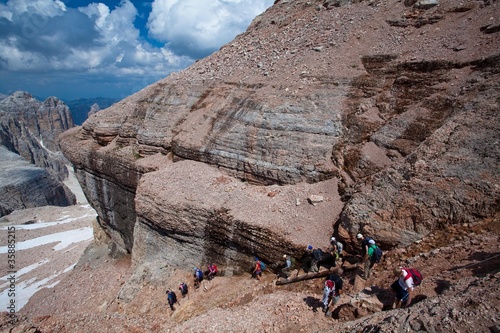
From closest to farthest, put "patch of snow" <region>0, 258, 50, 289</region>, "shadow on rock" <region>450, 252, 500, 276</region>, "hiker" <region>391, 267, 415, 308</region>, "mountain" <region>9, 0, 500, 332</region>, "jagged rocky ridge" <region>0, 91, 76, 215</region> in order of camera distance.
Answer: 1. "shadow on rock" <region>450, 252, 500, 276</region>
2. "hiker" <region>391, 267, 415, 308</region>
3. "mountain" <region>9, 0, 500, 332</region>
4. "patch of snow" <region>0, 258, 50, 289</region>
5. "jagged rocky ridge" <region>0, 91, 76, 215</region>

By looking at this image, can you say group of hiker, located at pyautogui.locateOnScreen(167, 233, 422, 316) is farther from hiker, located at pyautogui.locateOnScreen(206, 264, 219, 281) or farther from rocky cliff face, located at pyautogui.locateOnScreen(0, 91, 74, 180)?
rocky cliff face, located at pyautogui.locateOnScreen(0, 91, 74, 180)

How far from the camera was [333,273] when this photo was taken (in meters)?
11.6

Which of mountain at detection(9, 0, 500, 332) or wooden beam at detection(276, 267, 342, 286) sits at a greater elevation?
mountain at detection(9, 0, 500, 332)

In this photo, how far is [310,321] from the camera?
33.7ft

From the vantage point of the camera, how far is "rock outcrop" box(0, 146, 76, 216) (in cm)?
7233

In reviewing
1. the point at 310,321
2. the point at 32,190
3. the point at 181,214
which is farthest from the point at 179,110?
the point at 32,190

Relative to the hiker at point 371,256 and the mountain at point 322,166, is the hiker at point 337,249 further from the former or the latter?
the hiker at point 371,256

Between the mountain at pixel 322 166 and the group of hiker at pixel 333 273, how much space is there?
0.45 metres

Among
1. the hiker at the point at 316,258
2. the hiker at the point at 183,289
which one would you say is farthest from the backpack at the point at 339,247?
the hiker at the point at 183,289

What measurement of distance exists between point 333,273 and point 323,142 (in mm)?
7586

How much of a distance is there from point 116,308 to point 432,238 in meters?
17.9

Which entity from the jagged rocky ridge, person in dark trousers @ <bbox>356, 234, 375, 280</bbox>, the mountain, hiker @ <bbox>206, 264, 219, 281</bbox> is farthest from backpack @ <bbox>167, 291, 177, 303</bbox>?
the jagged rocky ridge

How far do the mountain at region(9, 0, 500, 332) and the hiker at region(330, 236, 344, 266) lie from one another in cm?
44

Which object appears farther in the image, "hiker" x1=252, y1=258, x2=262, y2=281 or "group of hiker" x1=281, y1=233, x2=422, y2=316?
"hiker" x1=252, y1=258, x2=262, y2=281
